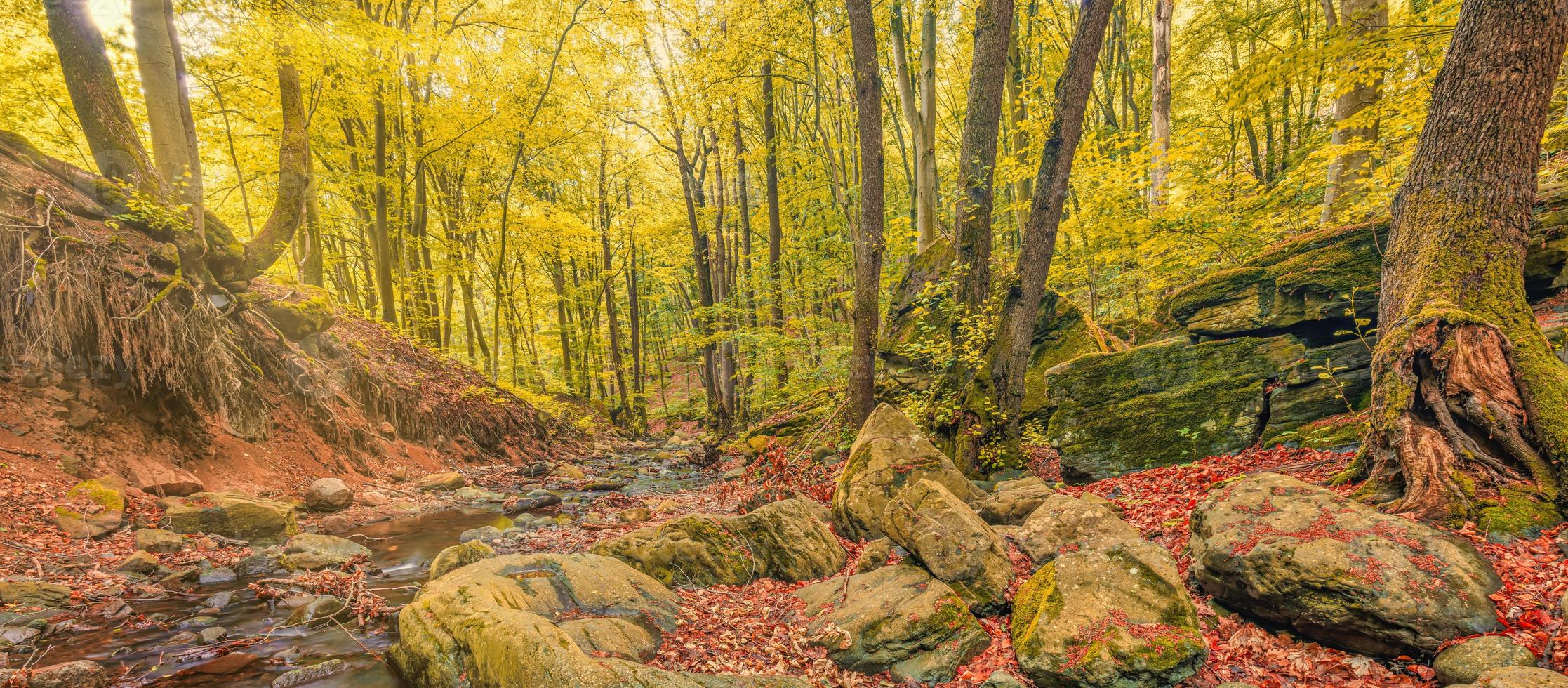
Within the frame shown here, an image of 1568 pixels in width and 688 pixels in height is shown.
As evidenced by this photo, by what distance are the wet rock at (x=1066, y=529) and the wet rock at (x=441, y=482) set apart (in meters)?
10.9

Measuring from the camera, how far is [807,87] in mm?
19312

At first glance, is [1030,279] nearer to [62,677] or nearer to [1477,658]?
[1477,658]

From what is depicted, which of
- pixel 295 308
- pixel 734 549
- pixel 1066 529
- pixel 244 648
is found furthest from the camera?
pixel 295 308

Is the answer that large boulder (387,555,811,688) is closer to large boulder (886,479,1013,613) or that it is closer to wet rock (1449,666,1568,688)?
large boulder (886,479,1013,613)

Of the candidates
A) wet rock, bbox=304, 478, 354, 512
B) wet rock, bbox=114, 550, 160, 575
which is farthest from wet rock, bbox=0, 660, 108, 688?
wet rock, bbox=304, 478, 354, 512

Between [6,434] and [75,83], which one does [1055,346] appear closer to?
[6,434]

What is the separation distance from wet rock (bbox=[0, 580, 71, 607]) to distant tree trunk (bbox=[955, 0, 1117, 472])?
934cm

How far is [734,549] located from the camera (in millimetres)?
6355

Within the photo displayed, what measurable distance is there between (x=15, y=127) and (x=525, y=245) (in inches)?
447

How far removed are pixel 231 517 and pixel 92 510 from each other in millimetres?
1120

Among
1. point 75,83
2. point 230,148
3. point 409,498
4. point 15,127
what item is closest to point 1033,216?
point 409,498

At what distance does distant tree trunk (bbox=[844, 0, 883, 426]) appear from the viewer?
8930 millimetres

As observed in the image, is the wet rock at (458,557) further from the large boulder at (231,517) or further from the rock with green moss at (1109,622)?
the rock with green moss at (1109,622)

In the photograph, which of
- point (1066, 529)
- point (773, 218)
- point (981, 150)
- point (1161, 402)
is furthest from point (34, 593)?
point (773, 218)
